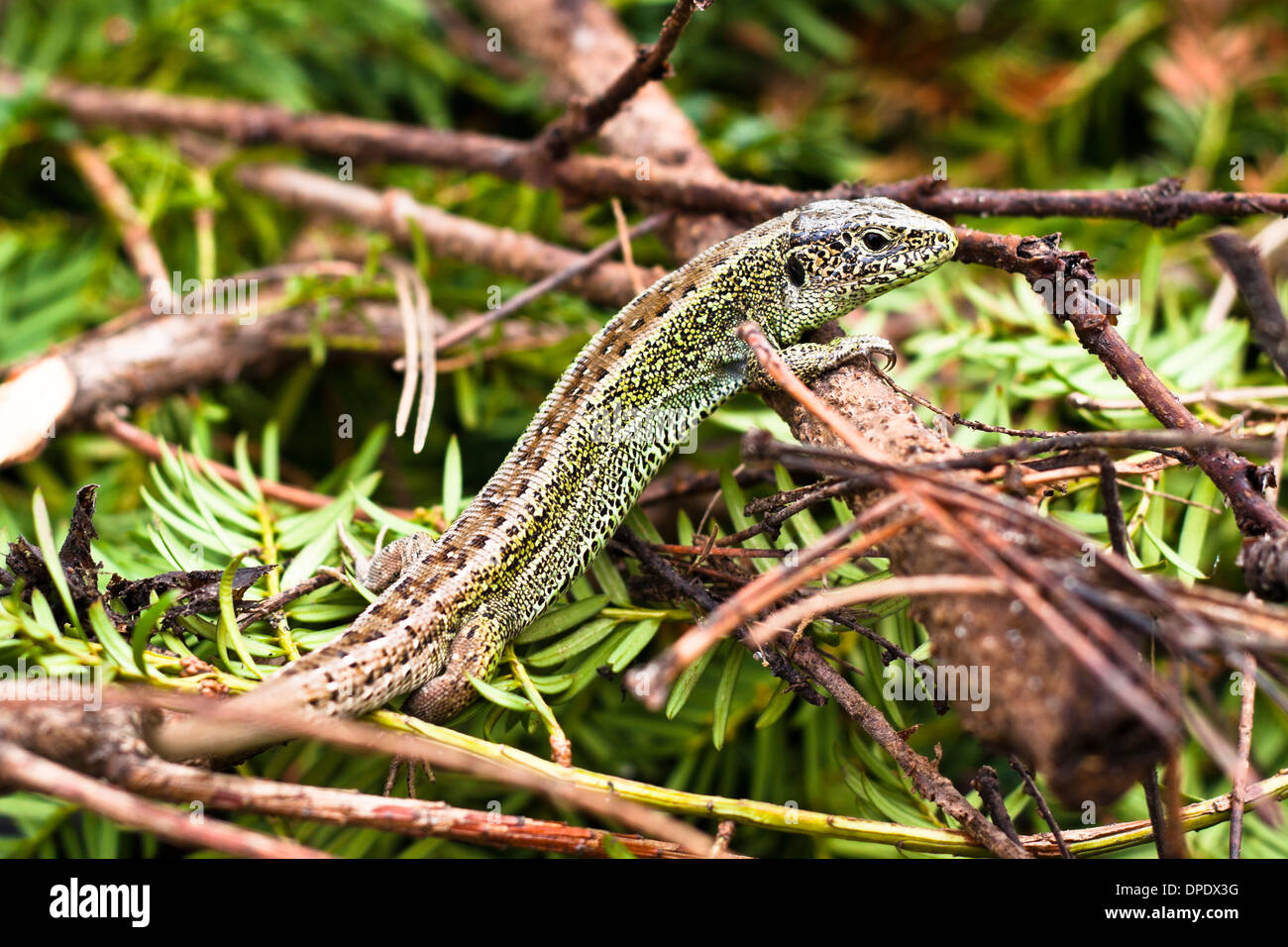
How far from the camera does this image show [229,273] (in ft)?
12.0

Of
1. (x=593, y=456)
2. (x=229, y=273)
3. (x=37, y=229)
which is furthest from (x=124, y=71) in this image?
(x=593, y=456)

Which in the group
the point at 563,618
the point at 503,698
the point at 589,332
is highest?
the point at 589,332

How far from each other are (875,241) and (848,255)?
0.08 metres

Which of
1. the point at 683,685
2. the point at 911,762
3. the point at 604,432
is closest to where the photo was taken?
the point at 911,762

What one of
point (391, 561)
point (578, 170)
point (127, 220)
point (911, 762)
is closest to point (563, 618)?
point (391, 561)

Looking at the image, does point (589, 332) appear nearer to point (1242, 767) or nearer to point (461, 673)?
point (461, 673)

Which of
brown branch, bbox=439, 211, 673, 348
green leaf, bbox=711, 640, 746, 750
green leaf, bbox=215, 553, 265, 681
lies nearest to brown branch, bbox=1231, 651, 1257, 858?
green leaf, bbox=711, 640, 746, 750

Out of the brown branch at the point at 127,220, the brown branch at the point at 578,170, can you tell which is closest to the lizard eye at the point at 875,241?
the brown branch at the point at 578,170

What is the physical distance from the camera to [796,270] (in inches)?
106

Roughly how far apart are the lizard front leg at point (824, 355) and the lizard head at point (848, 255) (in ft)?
1.03

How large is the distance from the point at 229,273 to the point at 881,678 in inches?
118

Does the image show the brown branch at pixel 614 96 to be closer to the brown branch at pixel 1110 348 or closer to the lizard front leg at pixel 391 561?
the brown branch at pixel 1110 348

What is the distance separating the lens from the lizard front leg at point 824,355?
2205 millimetres

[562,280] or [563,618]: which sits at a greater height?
[562,280]
